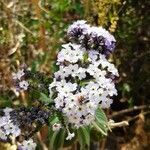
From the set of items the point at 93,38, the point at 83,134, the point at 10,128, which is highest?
the point at 93,38

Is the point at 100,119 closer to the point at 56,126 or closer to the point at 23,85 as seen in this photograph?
the point at 56,126

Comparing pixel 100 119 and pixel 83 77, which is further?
pixel 100 119

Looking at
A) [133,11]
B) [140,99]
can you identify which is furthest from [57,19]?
A: [140,99]

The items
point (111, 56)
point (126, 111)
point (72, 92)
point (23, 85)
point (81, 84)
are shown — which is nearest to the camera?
point (72, 92)

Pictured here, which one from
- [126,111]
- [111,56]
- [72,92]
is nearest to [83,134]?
[72,92]

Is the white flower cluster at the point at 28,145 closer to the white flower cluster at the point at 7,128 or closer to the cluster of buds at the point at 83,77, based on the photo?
the white flower cluster at the point at 7,128

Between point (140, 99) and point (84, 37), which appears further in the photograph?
point (140, 99)

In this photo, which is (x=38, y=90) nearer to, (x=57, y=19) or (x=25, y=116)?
(x=25, y=116)
